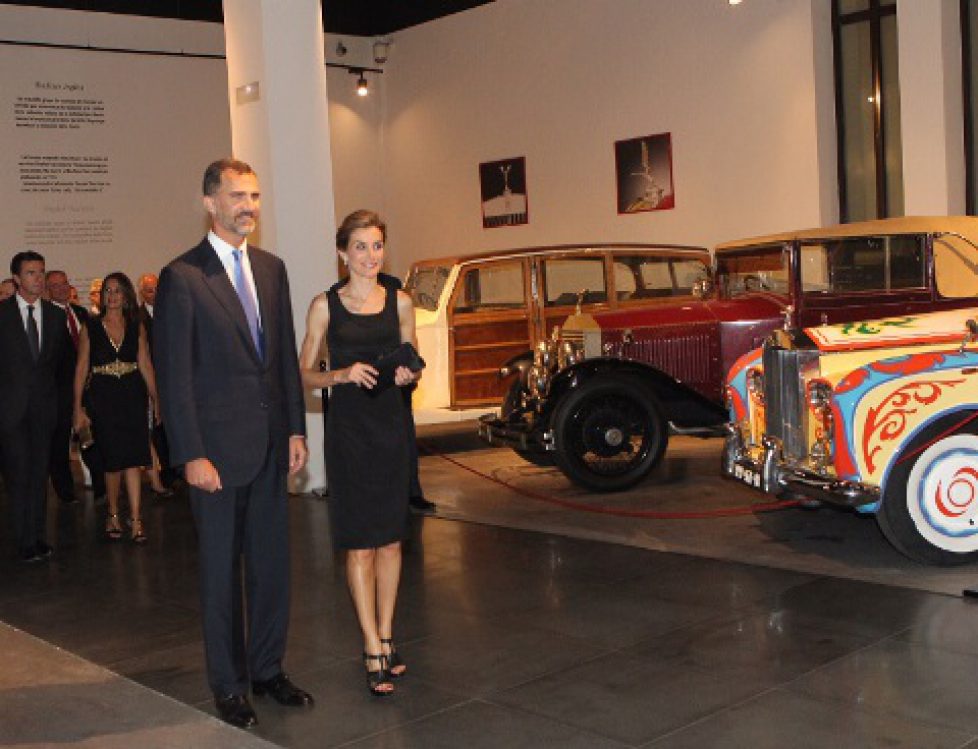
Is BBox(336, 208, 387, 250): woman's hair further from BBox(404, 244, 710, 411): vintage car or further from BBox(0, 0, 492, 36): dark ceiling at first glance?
BBox(0, 0, 492, 36): dark ceiling

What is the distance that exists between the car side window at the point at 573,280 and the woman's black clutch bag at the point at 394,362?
6090 mm

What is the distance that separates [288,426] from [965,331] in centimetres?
345

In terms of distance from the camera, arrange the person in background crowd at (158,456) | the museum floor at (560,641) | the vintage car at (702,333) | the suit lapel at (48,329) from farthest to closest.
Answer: the person in background crowd at (158,456), the vintage car at (702,333), the suit lapel at (48,329), the museum floor at (560,641)

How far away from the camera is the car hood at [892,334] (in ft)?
19.7

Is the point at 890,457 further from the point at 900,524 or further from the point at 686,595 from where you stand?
the point at 686,595

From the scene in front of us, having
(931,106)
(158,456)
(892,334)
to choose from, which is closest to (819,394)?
(892,334)

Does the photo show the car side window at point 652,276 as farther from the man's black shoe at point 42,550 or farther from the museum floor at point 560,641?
the man's black shoe at point 42,550

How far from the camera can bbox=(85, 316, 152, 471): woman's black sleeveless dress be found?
7441mm

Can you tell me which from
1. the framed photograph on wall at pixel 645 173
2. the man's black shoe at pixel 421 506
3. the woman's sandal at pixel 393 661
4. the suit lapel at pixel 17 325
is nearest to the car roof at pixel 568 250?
the man's black shoe at pixel 421 506

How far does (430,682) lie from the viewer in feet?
14.7

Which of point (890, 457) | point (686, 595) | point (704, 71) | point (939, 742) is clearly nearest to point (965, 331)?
point (890, 457)

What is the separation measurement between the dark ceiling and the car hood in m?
10.3

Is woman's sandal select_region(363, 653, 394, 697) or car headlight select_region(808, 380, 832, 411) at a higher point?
car headlight select_region(808, 380, 832, 411)

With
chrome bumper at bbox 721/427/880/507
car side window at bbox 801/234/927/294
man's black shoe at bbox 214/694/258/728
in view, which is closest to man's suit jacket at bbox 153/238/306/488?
man's black shoe at bbox 214/694/258/728
